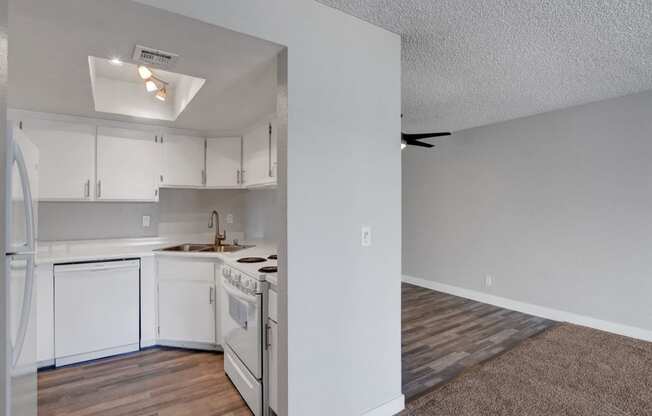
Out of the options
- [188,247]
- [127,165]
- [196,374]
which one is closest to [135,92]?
[127,165]

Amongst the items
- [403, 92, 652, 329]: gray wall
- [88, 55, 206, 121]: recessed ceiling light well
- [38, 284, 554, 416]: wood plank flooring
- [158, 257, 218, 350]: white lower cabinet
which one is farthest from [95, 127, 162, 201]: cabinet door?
[403, 92, 652, 329]: gray wall

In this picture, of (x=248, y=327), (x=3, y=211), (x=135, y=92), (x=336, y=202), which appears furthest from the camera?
(x=135, y=92)

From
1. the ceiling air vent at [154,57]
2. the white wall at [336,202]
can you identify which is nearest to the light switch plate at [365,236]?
the white wall at [336,202]

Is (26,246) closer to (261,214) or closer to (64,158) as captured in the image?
(64,158)

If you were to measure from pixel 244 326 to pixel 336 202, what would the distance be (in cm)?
109

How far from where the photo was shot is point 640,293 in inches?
122

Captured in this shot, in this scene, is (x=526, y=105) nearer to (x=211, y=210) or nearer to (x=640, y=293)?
(x=640, y=293)

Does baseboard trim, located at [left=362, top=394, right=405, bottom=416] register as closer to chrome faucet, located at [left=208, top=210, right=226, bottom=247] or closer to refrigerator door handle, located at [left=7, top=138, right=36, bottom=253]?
refrigerator door handle, located at [left=7, top=138, right=36, bottom=253]

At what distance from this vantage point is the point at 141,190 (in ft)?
10.4

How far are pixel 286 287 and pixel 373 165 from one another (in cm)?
89

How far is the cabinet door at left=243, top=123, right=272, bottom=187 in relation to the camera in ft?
9.36

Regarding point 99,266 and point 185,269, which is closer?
point 99,266

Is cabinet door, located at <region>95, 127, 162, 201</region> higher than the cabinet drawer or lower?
higher

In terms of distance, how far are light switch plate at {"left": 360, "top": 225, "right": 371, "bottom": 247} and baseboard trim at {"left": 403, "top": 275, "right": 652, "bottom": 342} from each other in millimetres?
3088
